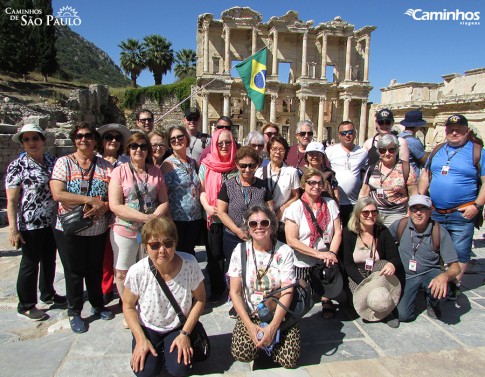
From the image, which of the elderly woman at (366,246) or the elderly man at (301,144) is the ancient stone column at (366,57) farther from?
the elderly woman at (366,246)

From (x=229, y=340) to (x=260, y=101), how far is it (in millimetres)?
7006

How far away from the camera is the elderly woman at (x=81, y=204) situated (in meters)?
3.40

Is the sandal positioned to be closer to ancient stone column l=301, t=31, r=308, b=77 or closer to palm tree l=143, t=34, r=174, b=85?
ancient stone column l=301, t=31, r=308, b=77

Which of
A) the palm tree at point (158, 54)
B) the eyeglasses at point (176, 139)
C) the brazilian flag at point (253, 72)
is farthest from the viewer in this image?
the palm tree at point (158, 54)

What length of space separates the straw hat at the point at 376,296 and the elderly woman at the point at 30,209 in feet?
10.5

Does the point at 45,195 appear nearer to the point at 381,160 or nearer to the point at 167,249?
the point at 167,249

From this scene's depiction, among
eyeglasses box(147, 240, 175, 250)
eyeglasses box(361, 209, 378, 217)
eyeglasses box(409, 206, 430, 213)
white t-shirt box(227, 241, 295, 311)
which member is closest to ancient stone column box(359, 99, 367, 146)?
eyeglasses box(409, 206, 430, 213)

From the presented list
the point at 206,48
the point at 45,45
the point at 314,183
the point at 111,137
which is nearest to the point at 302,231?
the point at 314,183

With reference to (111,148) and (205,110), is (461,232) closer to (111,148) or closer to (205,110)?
(111,148)

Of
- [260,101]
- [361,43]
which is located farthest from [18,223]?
[361,43]

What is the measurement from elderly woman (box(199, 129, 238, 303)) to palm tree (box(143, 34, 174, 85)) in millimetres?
41170

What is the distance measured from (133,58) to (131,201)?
1692 inches

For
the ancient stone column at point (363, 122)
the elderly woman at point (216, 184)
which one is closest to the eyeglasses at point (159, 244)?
the elderly woman at point (216, 184)

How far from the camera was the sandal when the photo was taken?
371cm
